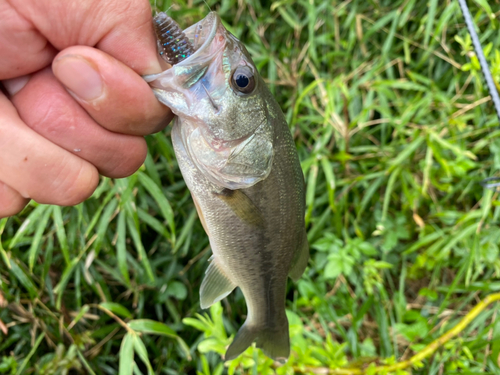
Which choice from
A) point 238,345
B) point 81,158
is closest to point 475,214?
point 238,345

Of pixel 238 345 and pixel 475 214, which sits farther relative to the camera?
pixel 475 214

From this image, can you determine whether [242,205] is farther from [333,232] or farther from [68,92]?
[333,232]

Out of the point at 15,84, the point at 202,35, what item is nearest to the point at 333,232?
the point at 202,35

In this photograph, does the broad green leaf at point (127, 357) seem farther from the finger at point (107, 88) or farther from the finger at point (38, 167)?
the finger at point (107, 88)

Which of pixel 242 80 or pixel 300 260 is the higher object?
Result: pixel 242 80

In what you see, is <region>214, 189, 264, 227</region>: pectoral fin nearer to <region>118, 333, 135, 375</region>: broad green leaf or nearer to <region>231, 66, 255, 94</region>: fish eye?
<region>231, 66, 255, 94</region>: fish eye

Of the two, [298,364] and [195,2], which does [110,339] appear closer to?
[298,364]
